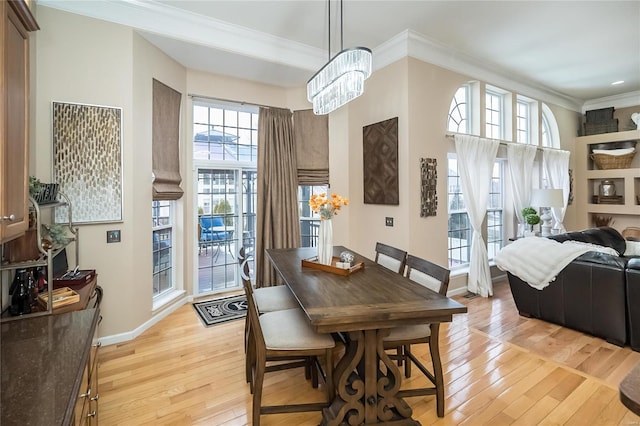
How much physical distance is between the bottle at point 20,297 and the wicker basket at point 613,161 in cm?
801

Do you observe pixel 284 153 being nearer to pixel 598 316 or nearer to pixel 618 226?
pixel 598 316

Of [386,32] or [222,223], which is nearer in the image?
[386,32]

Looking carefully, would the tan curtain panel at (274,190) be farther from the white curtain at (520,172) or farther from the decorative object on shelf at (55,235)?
the white curtain at (520,172)

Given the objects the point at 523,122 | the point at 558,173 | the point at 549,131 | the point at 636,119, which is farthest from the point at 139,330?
the point at 636,119

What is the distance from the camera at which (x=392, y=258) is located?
2.73 m

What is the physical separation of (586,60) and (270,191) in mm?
4670

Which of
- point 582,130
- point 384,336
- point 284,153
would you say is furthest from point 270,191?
point 582,130

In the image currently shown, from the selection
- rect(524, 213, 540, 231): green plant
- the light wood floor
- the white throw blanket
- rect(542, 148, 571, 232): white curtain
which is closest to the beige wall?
the light wood floor

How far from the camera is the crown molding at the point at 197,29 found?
9.25 ft

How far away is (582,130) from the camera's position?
246 inches

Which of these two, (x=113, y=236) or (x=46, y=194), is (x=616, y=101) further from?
(x=46, y=194)

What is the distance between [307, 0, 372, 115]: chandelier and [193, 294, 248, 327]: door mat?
244 cm

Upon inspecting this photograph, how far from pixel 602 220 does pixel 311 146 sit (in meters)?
5.72

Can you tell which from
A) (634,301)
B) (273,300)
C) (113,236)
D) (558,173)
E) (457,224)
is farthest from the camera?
(558,173)
